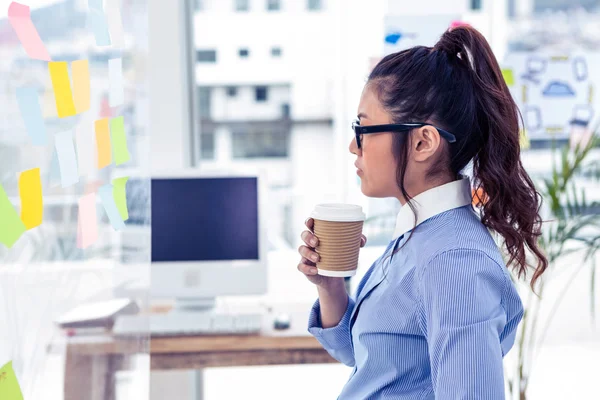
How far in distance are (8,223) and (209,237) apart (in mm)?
1577

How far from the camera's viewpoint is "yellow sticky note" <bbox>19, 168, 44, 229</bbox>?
743mm

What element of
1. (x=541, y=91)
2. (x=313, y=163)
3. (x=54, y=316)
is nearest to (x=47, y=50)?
(x=54, y=316)

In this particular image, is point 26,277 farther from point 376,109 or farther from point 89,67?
point 376,109

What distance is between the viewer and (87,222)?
99 centimetres

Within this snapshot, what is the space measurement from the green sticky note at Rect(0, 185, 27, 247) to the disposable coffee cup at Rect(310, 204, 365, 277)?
1.80 feet

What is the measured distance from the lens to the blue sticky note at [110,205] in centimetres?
109

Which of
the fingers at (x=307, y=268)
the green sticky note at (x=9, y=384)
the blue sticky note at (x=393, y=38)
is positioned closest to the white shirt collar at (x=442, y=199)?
the fingers at (x=307, y=268)

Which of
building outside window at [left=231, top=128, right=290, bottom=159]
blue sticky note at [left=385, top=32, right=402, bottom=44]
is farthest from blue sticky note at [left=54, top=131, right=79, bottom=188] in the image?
building outside window at [left=231, top=128, right=290, bottom=159]

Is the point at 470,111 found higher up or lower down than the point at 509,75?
lower down

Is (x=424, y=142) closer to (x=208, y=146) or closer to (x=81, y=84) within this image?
(x=81, y=84)

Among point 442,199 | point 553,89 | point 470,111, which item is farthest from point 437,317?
point 553,89

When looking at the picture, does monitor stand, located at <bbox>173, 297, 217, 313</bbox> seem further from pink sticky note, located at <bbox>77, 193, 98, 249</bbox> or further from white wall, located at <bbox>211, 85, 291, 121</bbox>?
white wall, located at <bbox>211, 85, 291, 121</bbox>

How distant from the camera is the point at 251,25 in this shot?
4363 mm

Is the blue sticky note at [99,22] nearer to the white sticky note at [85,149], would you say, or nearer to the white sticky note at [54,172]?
the white sticky note at [85,149]
